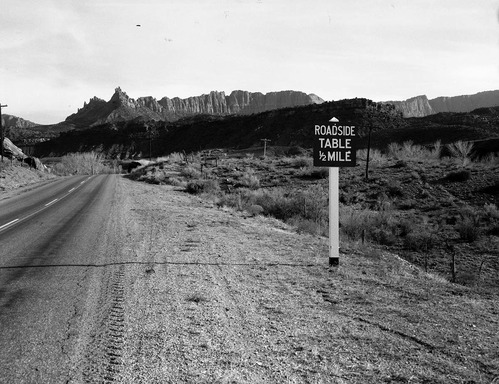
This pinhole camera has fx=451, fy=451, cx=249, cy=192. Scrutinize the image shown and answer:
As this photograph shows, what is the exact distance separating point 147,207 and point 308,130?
86.0m

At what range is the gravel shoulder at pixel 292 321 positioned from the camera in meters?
4.13

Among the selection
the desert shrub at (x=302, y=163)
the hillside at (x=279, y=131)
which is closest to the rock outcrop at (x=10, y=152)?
the hillside at (x=279, y=131)

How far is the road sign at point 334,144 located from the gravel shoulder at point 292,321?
2056mm

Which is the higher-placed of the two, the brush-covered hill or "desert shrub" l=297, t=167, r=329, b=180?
the brush-covered hill

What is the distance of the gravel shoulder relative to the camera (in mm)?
4129

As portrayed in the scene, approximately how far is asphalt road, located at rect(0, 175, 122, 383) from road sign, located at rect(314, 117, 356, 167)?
4.41 m

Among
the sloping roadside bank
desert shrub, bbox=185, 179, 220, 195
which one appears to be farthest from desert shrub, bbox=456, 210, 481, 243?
the sloping roadside bank

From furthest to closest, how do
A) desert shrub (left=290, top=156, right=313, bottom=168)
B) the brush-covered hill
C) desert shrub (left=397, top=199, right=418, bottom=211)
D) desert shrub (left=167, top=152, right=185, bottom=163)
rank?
the brush-covered hill
desert shrub (left=167, top=152, right=185, bottom=163)
desert shrub (left=290, top=156, right=313, bottom=168)
desert shrub (left=397, top=199, right=418, bottom=211)

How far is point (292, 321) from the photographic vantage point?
545 centimetres

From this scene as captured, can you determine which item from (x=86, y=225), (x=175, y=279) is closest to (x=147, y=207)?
(x=86, y=225)

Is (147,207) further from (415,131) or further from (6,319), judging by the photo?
(415,131)

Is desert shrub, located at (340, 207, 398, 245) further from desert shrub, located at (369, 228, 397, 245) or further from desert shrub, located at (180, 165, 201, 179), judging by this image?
desert shrub, located at (180, 165, 201, 179)

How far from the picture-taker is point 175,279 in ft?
24.4

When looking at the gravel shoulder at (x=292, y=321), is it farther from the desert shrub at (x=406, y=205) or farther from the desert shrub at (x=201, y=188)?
the desert shrub at (x=201, y=188)
